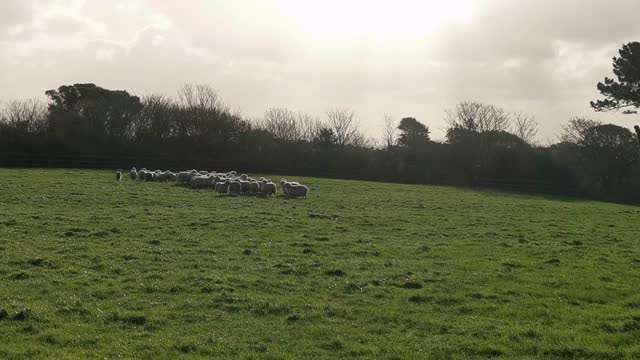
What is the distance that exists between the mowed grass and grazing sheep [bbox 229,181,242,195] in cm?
1011

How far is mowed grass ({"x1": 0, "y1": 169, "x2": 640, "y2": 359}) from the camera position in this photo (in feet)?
30.4

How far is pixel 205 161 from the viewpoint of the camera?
63.8 m

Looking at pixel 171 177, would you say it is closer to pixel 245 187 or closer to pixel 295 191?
pixel 245 187

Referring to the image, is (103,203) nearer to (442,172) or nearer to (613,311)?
(613,311)

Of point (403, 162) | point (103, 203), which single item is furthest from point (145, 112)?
point (103, 203)

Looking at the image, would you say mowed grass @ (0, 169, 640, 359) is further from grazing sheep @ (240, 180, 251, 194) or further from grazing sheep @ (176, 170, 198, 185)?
grazing sheep @ (176, 170, 198, 185)

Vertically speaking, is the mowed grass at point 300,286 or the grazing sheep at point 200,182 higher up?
the grazing sheep at point 200,182

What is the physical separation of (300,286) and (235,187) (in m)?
24.2

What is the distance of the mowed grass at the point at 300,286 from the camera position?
30.4 feet

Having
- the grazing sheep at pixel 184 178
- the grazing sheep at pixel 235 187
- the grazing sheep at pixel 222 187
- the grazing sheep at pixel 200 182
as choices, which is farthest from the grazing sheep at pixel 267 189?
the grazing sheep at pixel 184 178

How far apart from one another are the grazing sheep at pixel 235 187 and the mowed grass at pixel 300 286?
10105 mm

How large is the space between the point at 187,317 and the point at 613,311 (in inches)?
290

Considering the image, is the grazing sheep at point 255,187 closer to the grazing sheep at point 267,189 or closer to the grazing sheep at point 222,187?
the grazing sheep at point 267,189

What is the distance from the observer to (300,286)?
13188 millimetres
